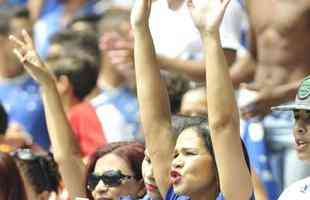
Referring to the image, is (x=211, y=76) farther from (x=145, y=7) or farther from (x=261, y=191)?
(x=261, y=191)

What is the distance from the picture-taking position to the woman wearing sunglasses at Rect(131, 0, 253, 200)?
5883mm

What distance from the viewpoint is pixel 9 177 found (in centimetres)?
751

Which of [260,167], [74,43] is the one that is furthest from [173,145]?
[74,43]

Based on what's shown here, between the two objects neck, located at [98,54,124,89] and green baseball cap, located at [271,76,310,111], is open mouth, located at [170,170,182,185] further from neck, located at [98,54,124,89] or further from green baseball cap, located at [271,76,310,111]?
neck, located at [98,54,124,89]

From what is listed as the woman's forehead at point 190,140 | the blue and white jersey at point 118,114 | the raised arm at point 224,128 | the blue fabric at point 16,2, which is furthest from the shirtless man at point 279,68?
the blue fabric at point 16,2

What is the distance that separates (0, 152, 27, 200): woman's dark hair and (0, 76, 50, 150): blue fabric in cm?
239

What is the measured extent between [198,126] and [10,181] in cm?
148

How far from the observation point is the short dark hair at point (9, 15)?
36.6ft

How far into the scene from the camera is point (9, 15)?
11258 millimetres

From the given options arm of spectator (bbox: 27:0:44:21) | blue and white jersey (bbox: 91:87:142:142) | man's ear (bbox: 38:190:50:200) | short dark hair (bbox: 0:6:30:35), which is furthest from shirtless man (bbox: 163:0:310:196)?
arm of spectator (bbox: 27:0:44:21)

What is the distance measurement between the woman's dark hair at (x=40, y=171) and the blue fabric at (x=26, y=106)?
1799 mm

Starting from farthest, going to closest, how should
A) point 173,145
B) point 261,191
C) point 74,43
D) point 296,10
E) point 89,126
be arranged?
point 74,43 < point 89,126 < point 296,10 < point 261,191 < point 173,145

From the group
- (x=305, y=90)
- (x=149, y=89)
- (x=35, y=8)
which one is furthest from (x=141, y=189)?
(x=35, y=8)

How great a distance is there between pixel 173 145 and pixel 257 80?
74.7 inches
